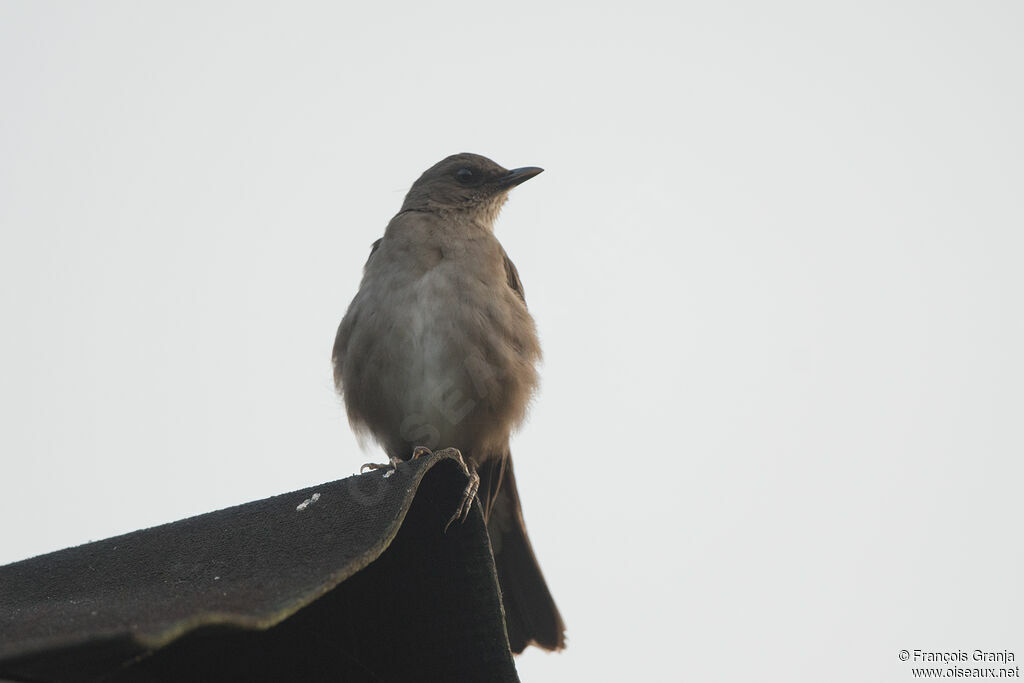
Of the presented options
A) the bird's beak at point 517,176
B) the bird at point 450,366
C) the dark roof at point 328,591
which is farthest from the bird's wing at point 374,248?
the dark roof at point 328,591

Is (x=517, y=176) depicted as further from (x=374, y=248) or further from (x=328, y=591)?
(x=328, y=591)

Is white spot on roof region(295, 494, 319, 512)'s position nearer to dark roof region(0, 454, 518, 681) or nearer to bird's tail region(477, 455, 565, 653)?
dark roof region(0, 454, 518, 681)

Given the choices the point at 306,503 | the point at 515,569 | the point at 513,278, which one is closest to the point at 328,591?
the point at 306,503

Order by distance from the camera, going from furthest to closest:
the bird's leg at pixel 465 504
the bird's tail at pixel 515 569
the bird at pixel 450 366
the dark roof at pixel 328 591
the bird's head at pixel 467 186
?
1. the bird's head at pixel 467 186
2. the bird at pixel 450 366
3. the bird's tail at pixel 515 569
4. the bird's leg at pixel 465 504
5. the dark roof at pixel 328 591

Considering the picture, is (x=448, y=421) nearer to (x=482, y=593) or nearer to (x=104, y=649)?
(x=482, y=593)

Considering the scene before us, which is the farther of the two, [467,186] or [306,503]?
[467,186]

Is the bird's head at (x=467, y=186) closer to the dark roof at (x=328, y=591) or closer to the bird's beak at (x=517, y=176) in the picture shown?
the bird's beak at (x=517, y=176)

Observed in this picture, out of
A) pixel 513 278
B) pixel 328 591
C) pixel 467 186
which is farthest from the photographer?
pixel 467 186
